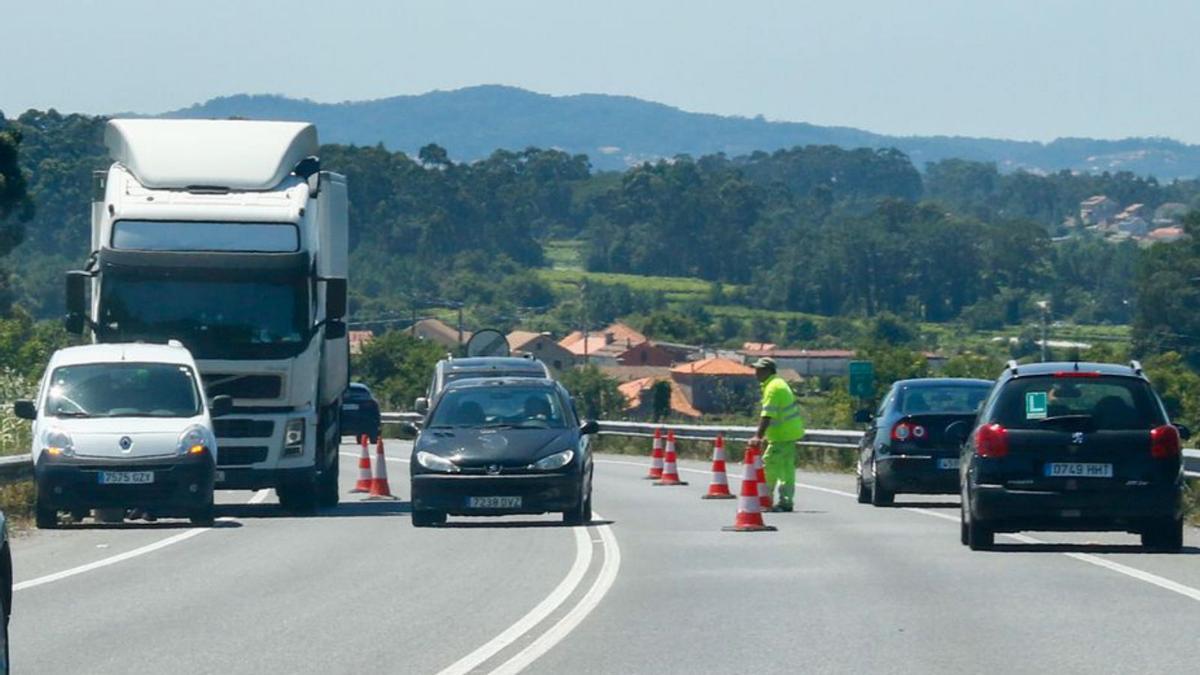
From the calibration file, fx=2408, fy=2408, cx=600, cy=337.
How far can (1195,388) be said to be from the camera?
8900 cm

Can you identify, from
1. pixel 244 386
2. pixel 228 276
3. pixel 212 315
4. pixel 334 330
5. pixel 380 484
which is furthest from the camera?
pixel 380 484

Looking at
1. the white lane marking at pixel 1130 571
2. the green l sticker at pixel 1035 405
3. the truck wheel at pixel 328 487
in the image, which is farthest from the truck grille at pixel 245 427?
the green l sticker at pixel 1035 405

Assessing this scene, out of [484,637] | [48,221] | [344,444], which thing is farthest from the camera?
[48,221]

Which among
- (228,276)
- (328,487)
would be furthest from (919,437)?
(228,276)

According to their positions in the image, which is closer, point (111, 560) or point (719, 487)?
point (111, 560)

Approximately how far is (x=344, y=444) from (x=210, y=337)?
31425mm

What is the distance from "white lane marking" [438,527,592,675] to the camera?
1229 centimetres

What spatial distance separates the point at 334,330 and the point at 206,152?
256 centimetres

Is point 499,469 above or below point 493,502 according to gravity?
above

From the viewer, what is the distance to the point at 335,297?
26.0 meters

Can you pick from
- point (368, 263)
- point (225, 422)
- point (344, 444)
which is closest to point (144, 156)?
point (225, 422)

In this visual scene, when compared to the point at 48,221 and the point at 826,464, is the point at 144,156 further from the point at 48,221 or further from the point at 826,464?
the point at 48,221

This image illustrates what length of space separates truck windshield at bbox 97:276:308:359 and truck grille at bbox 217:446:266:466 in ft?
3.22

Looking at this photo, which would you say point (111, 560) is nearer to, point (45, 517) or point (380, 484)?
point (45, 517)
